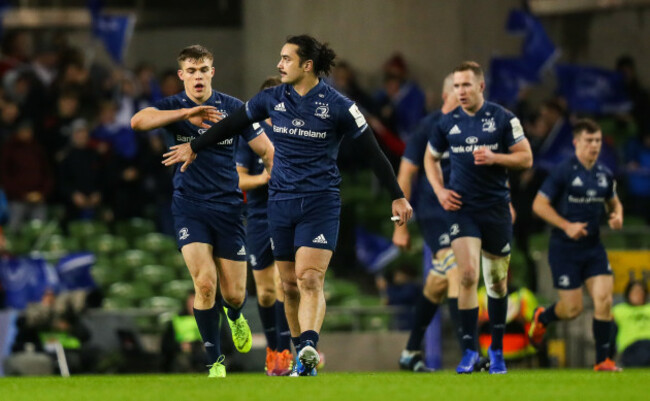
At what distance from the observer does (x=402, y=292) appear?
1853cm

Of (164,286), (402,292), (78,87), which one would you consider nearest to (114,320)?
(164,286)

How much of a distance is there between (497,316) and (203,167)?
2949 millimetres

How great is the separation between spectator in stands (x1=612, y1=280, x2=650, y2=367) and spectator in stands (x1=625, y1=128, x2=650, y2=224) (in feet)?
16.1

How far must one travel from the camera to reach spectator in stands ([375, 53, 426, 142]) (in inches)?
850

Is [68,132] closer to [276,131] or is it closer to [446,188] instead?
[446,188]

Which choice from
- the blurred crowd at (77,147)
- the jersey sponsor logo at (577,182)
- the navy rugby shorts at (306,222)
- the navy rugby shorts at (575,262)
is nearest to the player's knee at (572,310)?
the navy rugby shorts at (575,262)

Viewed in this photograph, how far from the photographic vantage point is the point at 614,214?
1384cm

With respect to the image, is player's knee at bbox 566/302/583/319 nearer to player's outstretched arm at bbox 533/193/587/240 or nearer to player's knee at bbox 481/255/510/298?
player's outstretched arm at bbox 533/193/587/240

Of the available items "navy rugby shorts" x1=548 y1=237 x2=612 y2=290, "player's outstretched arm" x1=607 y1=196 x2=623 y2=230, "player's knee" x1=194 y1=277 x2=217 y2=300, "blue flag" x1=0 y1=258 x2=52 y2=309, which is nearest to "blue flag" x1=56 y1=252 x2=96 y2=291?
"blue flag" x1=0 y1=258 x2=52 y2=309

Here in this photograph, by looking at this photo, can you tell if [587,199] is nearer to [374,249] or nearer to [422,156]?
[422,156]

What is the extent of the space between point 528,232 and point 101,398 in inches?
496

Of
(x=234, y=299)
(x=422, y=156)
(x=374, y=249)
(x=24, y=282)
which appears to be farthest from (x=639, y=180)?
(x=234, y=299)

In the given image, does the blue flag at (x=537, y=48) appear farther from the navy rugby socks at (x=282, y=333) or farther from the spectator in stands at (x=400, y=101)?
the navy rugby socks at (x=282, y=333)

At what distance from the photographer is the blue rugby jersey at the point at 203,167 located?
11141 millimetres
